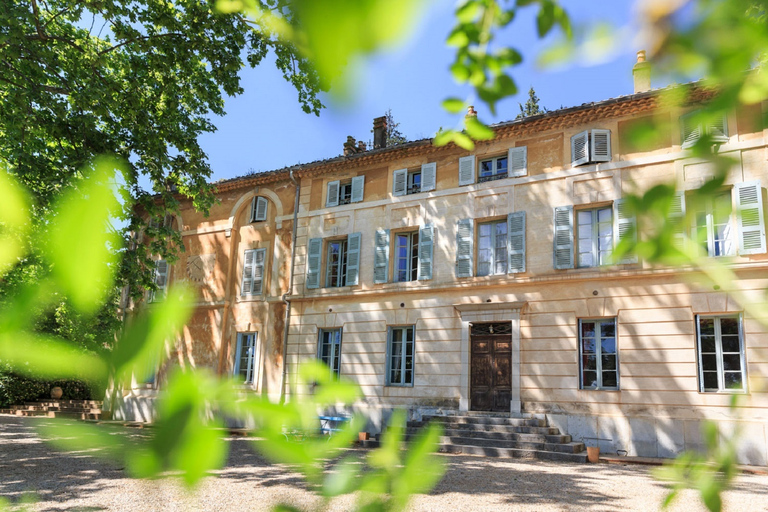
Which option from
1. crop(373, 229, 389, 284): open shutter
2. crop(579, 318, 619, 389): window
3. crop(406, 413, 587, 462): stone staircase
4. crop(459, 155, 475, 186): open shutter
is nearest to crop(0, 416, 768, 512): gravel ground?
crop(406, 413, 587, 462): stone staircase

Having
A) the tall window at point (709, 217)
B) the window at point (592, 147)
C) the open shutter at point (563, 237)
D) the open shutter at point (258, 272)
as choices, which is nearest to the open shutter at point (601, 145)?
the window at point (592, 147)

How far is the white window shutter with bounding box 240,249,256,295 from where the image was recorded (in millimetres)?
19403

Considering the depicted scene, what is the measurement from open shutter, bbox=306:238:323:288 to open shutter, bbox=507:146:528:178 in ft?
20.8

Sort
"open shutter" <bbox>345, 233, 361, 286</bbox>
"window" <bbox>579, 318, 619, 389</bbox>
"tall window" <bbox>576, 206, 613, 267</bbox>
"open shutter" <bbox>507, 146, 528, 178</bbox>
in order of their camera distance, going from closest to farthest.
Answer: "window" <bbox>579, 318, 619, 389</bbox>, "tall window" <bbox>576, 206, 613, 267</bbox>, "open shutter" <bbox>507, 146, 528, 178</bbox>, "open shutter" <bbox>345, 233, 361, 286</bbox>

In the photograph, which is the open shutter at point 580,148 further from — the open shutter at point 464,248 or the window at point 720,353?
the window at point 720,353

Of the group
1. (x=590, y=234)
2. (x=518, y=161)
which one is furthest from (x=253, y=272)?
(x=590, y=234)

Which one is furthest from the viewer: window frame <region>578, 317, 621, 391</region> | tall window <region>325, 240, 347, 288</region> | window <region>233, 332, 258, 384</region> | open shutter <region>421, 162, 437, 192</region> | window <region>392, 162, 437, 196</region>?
window <region>233, 332, 258, 384</region>

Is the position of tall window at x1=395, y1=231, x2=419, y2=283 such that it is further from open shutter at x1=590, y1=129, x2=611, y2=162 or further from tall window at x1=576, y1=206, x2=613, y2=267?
open shutter at x1=590, y1=129, x2=611, y2=162

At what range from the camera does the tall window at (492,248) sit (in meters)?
15.5

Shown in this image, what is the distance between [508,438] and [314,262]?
26.5 feet

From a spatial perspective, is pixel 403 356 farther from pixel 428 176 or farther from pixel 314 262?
pixel 428 176

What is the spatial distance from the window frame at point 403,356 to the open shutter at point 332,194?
4488 mm

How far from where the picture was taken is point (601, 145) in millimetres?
14367

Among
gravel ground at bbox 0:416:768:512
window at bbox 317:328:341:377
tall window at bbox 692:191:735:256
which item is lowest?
gravel ground at bbox 0:416:768:512
